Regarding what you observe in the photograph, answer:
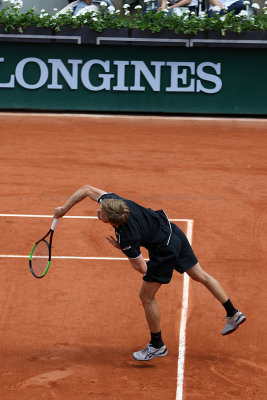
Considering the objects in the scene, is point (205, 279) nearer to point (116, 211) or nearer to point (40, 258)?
point (116, 211)

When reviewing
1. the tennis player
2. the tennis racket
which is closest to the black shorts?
the tennis player

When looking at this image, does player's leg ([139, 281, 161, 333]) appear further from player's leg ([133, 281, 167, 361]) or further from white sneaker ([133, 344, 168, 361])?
white sneaker ([133, 344, 168, 361])

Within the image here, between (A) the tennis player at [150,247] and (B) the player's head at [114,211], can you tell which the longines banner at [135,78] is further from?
(B) the player's head at [114,211]

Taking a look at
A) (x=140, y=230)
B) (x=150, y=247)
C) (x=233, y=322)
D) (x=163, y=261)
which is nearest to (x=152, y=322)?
(x=163, y=261)

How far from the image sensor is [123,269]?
8.78 meters

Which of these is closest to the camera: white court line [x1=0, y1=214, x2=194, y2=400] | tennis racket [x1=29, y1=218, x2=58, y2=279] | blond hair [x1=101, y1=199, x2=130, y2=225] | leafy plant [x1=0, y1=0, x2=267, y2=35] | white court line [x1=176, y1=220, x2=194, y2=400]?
blond hair [x1=101, y1=199, x2=130, y2=225]

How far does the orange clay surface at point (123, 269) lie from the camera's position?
6.47 meters

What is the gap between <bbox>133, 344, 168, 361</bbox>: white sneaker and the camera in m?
6.69

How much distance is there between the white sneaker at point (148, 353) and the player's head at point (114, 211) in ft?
4.54

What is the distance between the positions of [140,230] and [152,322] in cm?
94

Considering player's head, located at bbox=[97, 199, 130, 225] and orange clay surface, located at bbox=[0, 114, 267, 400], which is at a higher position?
player's head, located at bbox=[97, 199, 130, 225]

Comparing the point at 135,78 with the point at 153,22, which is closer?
the point at 153,22

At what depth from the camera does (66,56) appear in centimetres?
1623

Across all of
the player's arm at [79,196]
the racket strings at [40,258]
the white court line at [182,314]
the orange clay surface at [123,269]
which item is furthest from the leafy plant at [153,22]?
the player's arm at [79,196]
